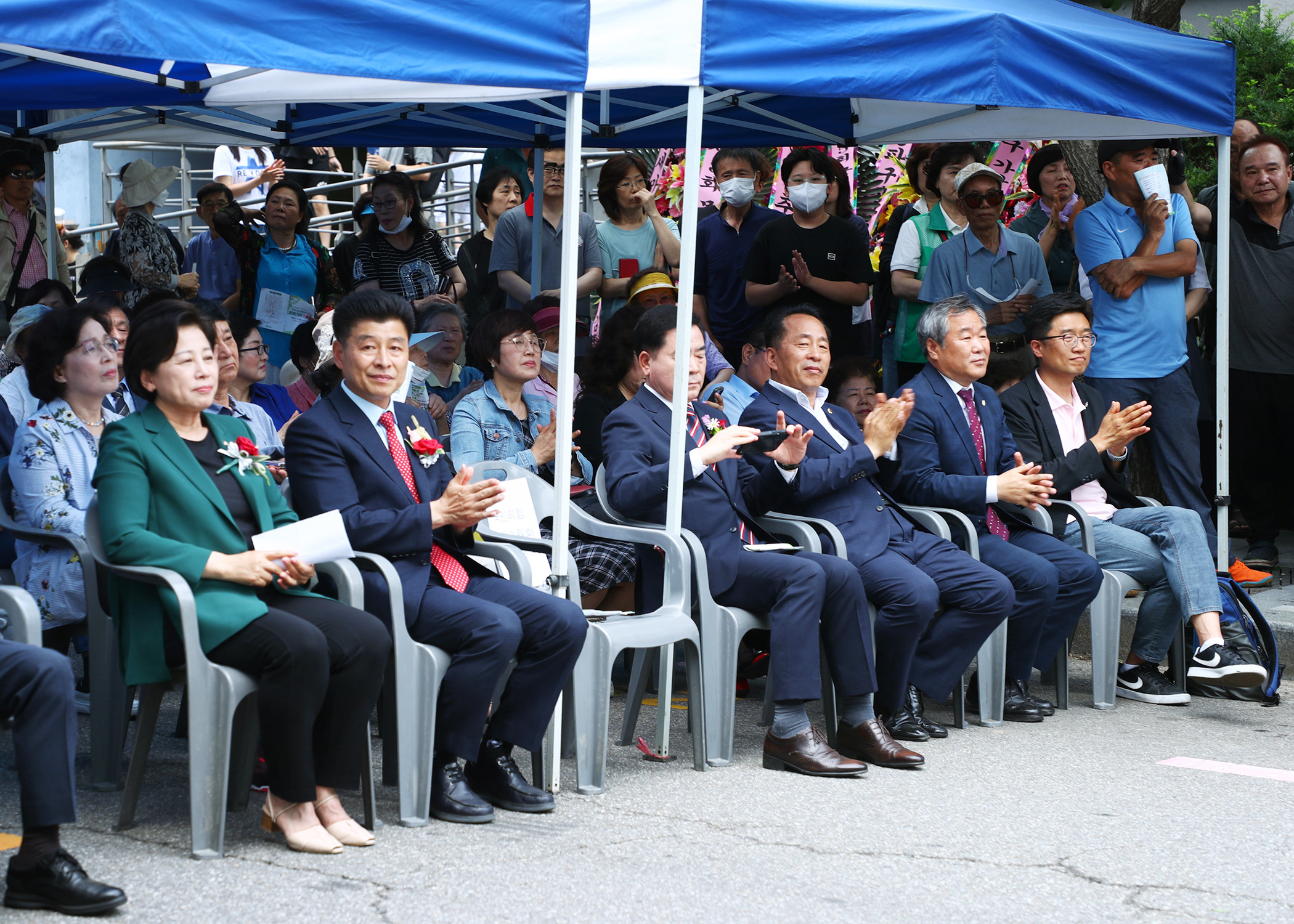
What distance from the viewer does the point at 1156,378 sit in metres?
6.39

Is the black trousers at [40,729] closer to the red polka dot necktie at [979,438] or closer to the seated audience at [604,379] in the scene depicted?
the seated audience at [604,379]

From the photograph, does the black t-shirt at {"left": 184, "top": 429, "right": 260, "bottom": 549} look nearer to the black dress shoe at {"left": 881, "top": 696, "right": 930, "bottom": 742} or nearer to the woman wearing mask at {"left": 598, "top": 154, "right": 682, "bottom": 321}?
the black dress shoe at {"left": 881, "top": 696, "right": 930, "bottom": 742}

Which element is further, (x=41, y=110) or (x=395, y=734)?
(x=41, y=110)

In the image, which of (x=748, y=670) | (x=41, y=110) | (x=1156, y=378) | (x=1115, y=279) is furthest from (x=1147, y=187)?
(x=41, y=110)

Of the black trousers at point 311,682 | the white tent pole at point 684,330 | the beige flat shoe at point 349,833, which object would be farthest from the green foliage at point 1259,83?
the beige flat shoe at point 349,833

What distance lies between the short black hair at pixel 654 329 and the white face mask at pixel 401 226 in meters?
3.06

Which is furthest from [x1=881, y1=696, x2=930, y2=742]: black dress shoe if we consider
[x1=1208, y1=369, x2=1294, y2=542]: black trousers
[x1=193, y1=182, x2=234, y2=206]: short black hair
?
[x1=193, y1=182, x2=234, y2=206]: short black hair

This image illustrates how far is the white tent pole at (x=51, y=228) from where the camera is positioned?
7430 millimetres

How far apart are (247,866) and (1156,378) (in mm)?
4674

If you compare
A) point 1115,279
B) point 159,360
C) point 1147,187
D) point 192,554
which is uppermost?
point 1147,187

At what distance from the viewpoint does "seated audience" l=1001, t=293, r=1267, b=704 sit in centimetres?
562

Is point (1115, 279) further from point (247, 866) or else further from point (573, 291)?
point (247, 866)

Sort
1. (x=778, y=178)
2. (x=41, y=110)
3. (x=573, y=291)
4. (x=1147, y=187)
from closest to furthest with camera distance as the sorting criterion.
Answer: (x=573, y=291)
(x=1147, y=187)
(x=41, y=110)
(x=778, y=178)

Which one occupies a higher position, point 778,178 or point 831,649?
point 778,178
